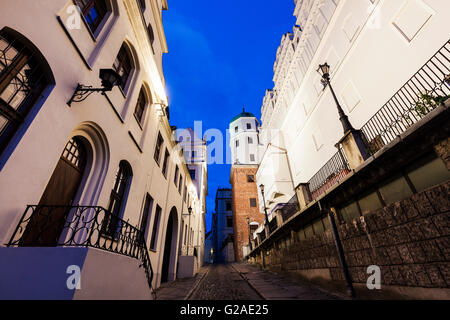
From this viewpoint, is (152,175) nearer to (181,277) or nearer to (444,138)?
Answer: (181,277)

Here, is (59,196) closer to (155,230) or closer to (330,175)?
(155,230)

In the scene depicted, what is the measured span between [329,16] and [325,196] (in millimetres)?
13061

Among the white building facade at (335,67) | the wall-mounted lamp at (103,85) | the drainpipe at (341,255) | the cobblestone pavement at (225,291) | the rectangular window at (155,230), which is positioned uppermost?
the white building facade at (335,67)

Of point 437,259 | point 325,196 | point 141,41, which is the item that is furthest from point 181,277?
point 141,41

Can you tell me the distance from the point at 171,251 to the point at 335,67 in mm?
16033

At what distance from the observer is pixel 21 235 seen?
3.18 meters

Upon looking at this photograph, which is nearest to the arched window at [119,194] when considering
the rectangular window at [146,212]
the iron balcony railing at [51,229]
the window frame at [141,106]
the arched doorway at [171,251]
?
the iron balcony railing at [51,229]

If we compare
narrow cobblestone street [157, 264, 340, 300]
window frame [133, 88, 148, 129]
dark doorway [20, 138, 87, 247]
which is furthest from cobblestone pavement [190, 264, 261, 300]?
window frame [133, 88, 148, 129]

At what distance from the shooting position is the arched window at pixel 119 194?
597 cm

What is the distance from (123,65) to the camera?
24.6 feet

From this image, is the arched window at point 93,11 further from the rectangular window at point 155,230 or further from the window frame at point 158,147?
the rectangular window at point 155,230

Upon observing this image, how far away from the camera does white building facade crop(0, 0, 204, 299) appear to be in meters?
2.85

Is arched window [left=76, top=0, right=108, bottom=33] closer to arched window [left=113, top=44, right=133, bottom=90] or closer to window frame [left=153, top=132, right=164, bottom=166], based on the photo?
arched window [left=113, top=44, right=133, bottom=90]

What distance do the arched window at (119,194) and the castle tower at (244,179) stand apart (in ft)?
71.9
